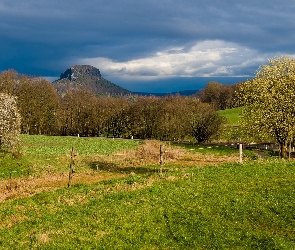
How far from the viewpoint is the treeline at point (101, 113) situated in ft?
323

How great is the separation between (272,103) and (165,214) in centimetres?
3047

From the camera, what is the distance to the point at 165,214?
2055 cm

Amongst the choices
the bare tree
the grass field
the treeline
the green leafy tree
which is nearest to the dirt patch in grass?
the grass field

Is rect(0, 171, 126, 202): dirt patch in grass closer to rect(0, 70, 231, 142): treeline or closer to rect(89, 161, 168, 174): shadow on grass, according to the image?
rect(89, 161, 168, 174): shadow on grass

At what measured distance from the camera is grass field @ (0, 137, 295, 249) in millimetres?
17156

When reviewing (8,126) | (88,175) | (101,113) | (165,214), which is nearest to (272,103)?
(88,175)

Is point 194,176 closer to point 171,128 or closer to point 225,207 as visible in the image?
point 225,207

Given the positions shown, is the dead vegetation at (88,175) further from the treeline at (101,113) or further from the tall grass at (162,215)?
the treeline at (101,113)

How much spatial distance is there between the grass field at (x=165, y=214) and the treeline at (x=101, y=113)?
61.3 m

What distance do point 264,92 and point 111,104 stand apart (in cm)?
8087

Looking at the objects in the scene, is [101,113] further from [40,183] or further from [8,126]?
[40,183]

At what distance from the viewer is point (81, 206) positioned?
22.6m

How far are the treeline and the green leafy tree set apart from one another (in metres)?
36.8

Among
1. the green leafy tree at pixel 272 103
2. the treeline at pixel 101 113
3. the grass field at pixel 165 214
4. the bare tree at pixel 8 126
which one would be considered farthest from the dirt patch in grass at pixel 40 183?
the treeline at pixel 101 113
